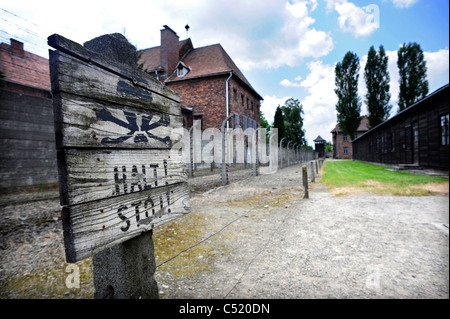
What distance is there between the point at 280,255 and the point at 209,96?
1886 centimetres

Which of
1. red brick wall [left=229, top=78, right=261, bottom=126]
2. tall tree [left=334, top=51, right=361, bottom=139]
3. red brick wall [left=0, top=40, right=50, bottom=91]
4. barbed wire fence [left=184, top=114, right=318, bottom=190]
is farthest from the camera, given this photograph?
tall tree [left=334, top=51, right=361, bottom=139]

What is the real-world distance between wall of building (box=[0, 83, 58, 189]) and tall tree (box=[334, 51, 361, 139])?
1507 inches

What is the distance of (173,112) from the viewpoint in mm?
1350

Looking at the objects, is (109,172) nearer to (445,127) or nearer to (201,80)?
(445,127)

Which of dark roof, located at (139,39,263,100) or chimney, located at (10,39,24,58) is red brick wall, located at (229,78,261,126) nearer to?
dark roof, located at (139,39,263,100)

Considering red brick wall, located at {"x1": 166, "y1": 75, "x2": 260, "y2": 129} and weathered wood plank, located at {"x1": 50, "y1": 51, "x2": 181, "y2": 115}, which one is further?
red brick wall, located at {"x1": 166, "y1": 75, "x2": 260, "y2": 129}

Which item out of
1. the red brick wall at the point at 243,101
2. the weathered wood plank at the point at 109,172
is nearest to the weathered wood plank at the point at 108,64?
the weathered wood plank at the point at 109,172

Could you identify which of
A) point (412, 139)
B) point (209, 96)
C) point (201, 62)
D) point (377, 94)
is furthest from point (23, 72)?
point (377, 94)

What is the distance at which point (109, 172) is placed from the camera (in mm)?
919

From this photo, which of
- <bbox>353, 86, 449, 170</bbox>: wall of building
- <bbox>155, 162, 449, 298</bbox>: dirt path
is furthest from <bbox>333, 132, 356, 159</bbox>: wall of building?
<bbox>155, 162, 449, 298</bbox>: dirt path

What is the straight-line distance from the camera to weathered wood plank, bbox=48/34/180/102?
0.77m
